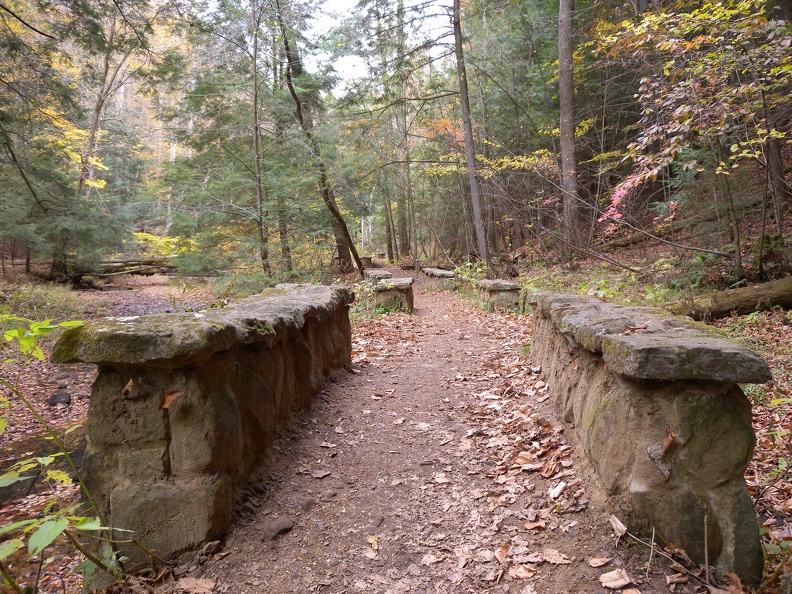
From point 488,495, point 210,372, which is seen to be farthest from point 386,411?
point 210,372

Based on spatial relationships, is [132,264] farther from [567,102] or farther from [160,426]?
[160,426]

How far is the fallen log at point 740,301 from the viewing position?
251 inches

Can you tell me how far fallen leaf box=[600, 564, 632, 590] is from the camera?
6.65 ft

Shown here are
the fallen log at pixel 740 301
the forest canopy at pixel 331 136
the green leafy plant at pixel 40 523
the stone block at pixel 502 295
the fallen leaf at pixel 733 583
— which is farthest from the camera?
the stone block at pixel 502 295

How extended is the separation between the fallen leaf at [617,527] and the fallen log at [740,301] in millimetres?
5200

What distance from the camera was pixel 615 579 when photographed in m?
2.06

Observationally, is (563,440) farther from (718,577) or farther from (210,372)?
(210,372)

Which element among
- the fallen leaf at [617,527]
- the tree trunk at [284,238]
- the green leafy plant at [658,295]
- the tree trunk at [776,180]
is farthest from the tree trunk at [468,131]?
the fallen leaf at [617,527]

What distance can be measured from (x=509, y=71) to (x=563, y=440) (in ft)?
58.2

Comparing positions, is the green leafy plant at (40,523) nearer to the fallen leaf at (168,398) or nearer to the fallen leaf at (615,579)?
the fallen leaf at (168,398)

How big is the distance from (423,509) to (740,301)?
6.13 meters

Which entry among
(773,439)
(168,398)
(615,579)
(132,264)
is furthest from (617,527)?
(132,264)

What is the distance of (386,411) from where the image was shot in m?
4.69

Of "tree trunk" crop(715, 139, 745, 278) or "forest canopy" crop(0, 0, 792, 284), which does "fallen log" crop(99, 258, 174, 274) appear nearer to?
"forest canopy" crop(0, 0, 792, 284)
